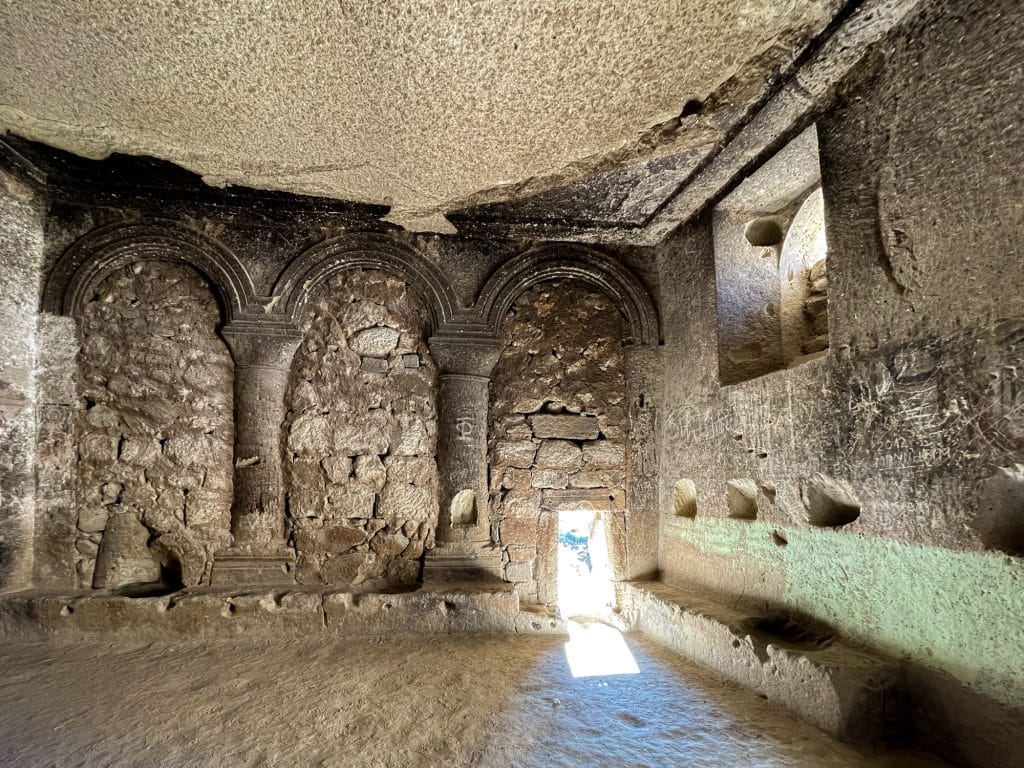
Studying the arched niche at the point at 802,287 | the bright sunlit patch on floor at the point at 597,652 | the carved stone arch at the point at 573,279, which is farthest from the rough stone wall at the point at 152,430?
the arched niche at the point at 802,287

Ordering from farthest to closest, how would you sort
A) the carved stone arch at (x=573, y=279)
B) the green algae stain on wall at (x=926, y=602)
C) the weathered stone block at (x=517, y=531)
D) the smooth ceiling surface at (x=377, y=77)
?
the carved stone arch at (x=573, y=279)
the weathered stone block at (x=517, y=531)
the smooth ceiling surface at (x=377, y=77)
the green algae stain on wall at (x=926, y=602)

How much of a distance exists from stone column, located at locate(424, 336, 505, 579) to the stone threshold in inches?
8.5

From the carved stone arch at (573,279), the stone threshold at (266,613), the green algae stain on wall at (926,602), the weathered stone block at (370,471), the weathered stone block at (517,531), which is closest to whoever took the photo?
the green algae stain on wall at (926,602)

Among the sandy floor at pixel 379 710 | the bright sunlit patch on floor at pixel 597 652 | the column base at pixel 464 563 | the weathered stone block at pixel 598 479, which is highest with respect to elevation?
the weathered stone block at pixel 598 479

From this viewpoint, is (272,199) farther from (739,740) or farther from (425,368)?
(739,740)

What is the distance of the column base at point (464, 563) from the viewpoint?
409 centimetres

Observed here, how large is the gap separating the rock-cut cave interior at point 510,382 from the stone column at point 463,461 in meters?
0.03

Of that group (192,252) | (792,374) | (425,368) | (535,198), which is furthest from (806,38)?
(192,252)

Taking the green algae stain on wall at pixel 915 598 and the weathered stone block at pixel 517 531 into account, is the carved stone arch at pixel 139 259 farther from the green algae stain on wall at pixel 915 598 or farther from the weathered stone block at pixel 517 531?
the green algae stain on wall at pixel 915 598

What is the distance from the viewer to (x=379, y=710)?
269 cm

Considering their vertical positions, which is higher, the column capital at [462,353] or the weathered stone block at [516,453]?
the column capital at [462,353]

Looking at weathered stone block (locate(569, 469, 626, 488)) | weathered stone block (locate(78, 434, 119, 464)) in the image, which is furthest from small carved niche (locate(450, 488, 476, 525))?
weathered stone block (locate(78, 434, 119, 464))

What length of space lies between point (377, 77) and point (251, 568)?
3.51 metres

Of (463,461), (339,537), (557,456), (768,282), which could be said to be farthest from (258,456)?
(768,282)
